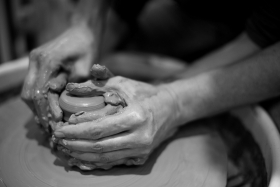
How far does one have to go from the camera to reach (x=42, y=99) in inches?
41.9

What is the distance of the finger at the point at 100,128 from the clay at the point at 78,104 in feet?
0.29

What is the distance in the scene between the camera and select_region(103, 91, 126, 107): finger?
985 mm

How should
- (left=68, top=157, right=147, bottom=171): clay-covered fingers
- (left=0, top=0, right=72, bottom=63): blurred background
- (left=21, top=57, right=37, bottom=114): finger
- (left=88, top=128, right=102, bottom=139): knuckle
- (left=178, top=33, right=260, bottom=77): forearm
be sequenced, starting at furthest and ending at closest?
(left=0, top=0, right=72, bottom=63): blurred background → (left=178, top=33, right=260, bottom=77): forearm → (left=21, top=57, right=37, bottom=114): finger → (left=68, top=157, right=147, bottom=171): clay-covered fingers → (left=88, top=128, right=102, bottom=139): knuckle

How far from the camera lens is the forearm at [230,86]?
111cm

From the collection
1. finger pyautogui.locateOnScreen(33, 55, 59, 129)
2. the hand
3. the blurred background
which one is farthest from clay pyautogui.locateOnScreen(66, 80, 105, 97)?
the blurred background

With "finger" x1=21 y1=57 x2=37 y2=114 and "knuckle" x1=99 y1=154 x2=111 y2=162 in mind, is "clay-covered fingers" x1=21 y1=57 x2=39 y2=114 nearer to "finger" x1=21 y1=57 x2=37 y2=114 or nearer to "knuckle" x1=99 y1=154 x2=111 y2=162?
"finger" x1=21 y1=57 x2=37 y2=114

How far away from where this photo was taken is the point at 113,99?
990 mm

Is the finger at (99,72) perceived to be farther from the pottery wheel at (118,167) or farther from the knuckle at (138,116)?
the pottery wheel at (118,167)

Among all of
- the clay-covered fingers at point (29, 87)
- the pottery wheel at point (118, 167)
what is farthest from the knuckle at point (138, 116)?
the clay-covered fingers at point (29, 87)

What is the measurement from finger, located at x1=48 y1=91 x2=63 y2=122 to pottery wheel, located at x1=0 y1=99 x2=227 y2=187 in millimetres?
193

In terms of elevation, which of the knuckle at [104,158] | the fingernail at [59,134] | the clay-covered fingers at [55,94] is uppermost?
the clay-covered fingers at [55,94]

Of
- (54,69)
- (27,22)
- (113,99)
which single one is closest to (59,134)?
(113,99)

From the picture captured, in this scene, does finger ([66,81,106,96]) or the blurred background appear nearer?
finger ([66,81,106,96])

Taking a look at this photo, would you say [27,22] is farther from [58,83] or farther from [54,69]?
[58,83]
